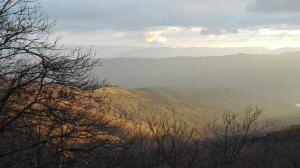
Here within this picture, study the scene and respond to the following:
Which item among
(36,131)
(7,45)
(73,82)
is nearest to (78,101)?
(73,82)

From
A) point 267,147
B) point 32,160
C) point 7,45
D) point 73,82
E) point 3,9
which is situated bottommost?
point 267,147

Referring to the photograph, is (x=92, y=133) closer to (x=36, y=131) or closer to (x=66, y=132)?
(x=66, y=132)

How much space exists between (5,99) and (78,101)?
8.23 ft

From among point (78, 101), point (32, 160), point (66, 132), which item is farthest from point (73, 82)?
point (32, 160)

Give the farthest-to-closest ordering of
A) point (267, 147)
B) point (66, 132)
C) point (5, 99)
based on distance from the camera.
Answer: point (267, 147) → point (66, 132) → point (5, 99)

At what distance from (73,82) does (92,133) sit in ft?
6.01

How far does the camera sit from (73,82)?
53.6 feet

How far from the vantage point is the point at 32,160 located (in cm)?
1511

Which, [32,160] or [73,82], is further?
[73,82]

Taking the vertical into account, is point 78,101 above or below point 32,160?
above

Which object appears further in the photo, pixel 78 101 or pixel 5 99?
pixel 78 101

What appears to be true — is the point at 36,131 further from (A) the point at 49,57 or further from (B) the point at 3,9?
(B) the point at 3,9

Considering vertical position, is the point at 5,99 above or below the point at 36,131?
above

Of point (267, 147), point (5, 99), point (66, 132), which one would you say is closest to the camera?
point (5, 99)
